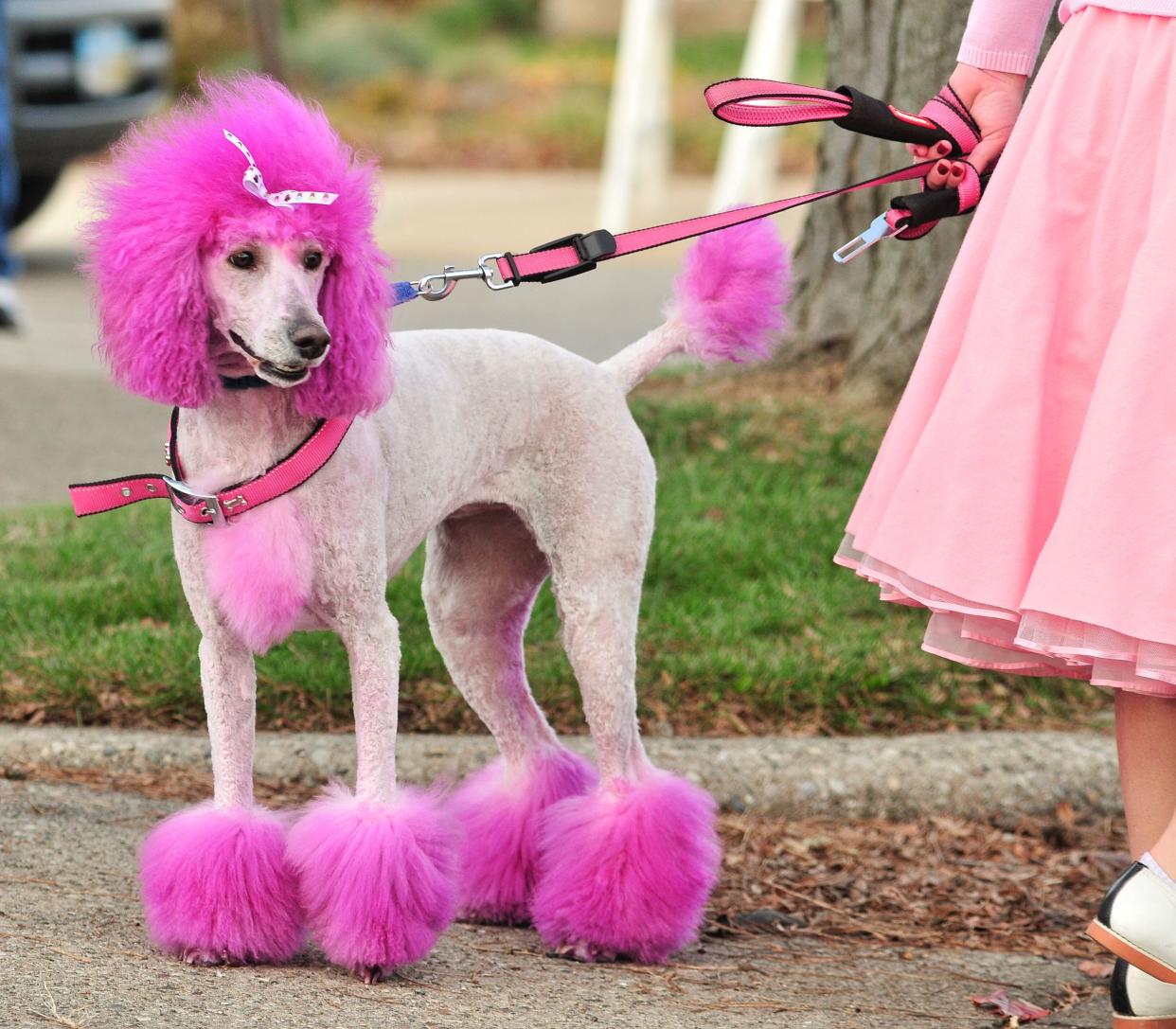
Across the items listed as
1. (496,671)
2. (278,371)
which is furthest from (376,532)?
(496,671)

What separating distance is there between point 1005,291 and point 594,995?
4.30 ft

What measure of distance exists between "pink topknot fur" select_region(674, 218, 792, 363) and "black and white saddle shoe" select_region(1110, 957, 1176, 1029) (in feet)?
4.32

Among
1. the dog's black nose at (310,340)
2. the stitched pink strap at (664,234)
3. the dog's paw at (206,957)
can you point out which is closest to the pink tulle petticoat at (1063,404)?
the stitched pink strap at (664,234)

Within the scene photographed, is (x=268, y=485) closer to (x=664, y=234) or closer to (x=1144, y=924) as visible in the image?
(x=664, y=234)

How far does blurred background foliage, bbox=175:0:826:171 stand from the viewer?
16438 mm

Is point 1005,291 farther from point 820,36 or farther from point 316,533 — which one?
point 820,36

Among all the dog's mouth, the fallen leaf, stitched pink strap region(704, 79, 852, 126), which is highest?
stitched pink strap region(704, 79, 852, 126)

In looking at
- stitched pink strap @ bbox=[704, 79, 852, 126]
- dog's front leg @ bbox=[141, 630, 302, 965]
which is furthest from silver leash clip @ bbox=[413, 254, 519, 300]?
dog's front leg @ bbox=[141, 630, 302, 965]

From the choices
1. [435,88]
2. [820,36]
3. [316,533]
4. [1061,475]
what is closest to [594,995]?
[316,533]

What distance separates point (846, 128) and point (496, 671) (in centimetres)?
118

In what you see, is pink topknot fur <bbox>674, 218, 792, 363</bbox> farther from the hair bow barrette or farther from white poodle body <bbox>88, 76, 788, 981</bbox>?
the hair bow barrette

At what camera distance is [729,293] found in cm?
327

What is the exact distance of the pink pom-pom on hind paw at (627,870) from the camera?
314 cm

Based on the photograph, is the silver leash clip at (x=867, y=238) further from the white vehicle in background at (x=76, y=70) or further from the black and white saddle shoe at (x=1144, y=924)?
the white vehicle in background at (x=76, y=70)
